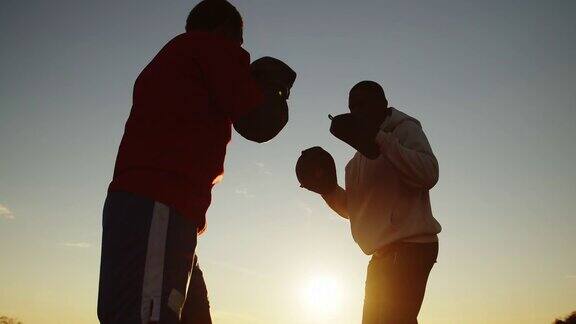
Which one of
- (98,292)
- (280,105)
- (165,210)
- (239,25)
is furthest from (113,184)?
(239,25)

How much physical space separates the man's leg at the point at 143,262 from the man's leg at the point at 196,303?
49 centimetres

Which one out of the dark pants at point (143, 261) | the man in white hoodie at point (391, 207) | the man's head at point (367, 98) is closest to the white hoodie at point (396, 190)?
the man in white hoodie at point (391, 207)

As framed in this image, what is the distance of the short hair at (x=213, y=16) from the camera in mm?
2658

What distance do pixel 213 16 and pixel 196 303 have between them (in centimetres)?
152

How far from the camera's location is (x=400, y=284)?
3.60 metres

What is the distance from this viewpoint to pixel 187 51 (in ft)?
7.72

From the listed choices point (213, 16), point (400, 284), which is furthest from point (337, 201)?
point (213, 16)

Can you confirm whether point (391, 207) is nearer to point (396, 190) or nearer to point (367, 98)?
point (396, 190)

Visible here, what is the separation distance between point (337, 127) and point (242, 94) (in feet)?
5.61

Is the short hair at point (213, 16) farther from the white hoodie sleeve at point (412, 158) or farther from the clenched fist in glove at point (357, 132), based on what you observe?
the white hoodie sleeve at point (412, 158)

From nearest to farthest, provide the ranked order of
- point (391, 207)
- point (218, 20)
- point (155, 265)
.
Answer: point (155, 265)
point (218, 20)
point (391, 207)

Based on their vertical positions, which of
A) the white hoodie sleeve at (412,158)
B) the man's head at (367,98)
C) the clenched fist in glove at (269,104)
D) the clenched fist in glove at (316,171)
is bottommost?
the clenched fist in glove at (316,171)

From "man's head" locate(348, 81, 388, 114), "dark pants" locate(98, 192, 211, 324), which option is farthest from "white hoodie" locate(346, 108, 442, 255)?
"dark pants" locate(98, 192, 211, 324)

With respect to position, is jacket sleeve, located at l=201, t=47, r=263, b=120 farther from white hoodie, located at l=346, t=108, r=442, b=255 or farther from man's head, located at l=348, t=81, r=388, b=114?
man's head, located at l=348, t=81, r=388, b=114
